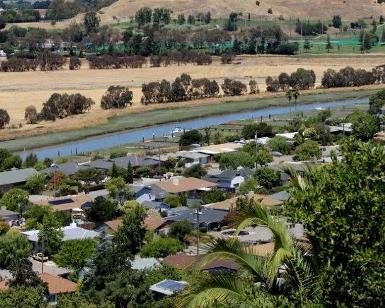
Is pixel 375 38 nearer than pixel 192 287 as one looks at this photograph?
No

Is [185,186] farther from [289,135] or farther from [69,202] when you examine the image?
[289,135]

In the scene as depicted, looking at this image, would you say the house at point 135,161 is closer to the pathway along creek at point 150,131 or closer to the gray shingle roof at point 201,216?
the pathway along creek at point 150,131

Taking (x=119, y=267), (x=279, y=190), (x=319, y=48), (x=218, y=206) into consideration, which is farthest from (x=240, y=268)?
(x=319, y=48)

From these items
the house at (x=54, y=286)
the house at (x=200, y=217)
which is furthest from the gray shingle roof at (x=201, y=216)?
the house at (x=54, y=286)

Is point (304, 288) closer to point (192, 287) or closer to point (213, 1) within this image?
point (192, 287)

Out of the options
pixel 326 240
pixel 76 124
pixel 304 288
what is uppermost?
pixel 326 240

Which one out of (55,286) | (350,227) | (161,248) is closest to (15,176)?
(161,248)

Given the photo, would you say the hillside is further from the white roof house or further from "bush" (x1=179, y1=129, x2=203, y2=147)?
the white roof house
